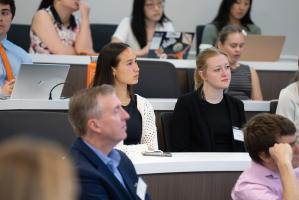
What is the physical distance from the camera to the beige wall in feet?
22.8

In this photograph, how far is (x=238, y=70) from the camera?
4.95 m

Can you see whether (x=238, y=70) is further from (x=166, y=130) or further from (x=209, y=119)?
(x=166, y=130)

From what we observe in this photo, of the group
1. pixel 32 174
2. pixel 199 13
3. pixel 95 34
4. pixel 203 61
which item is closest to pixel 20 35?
pixel 95 34

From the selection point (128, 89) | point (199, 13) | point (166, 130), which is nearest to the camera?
point (128, 89)

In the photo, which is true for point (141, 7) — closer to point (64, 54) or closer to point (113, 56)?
point (64, 54)

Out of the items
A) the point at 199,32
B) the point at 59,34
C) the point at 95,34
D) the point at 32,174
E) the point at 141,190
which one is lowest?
the point at 95,34

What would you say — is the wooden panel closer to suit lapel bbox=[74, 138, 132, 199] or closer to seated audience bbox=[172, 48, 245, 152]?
suit lapel bbox=[74, 138, 132, 199]

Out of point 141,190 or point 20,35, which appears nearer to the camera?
point 141,190

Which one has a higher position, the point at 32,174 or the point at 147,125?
the point at 32,174

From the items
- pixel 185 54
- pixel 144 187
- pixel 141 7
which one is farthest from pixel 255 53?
pixel 144 187

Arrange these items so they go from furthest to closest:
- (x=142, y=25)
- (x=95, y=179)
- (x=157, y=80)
Answer: (x=142, y=25), (x=157, y=80), (x=95, y=179)

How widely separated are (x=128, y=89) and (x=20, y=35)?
2.86 meters

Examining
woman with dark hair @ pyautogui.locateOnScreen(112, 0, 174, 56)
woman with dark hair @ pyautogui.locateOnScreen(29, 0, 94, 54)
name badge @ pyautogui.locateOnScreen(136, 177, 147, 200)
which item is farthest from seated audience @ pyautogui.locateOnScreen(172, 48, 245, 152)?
woman with dark hair @ pyautogui.locateOnScreen(112, 0, 174, 56)

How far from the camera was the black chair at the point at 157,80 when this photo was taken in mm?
4445
